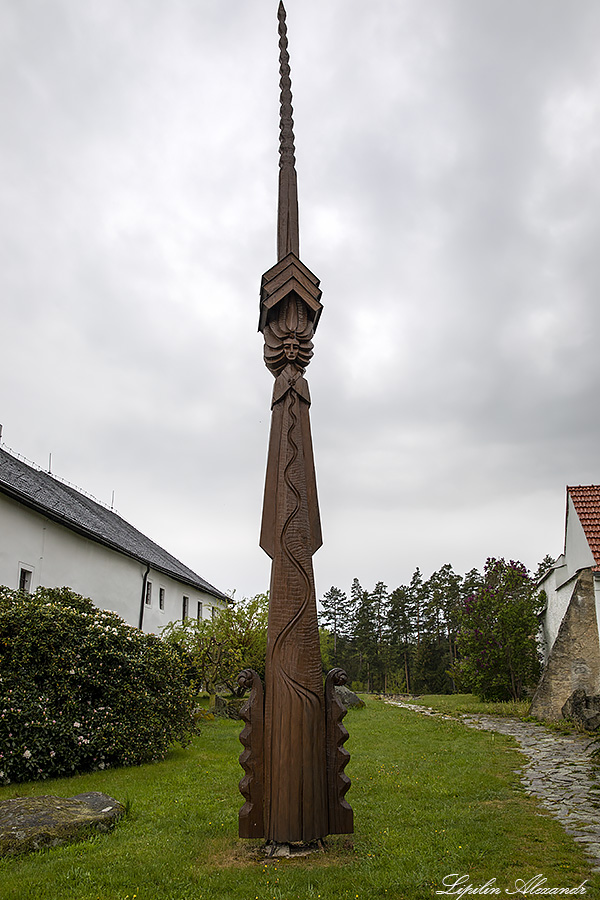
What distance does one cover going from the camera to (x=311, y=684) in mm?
4434

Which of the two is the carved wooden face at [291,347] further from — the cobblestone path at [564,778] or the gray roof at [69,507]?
the gray roof at [69,507]

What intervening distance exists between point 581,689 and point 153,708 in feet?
28.7

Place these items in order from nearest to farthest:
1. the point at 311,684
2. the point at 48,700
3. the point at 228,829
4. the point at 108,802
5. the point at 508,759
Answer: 1. the point at 311,684
2. the point at 228,829
3. the point at 108,802
4. the point at 48,700
5. the point at 508,759

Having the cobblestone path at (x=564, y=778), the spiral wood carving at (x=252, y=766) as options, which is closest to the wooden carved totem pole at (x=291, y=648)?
the spiral wood carving at (x=252, y=766)

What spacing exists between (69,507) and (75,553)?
8.75ft

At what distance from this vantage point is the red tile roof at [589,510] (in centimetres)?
1358

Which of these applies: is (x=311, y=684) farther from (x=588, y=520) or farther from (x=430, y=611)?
(x=430, y=611)

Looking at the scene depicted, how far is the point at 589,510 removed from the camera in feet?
47.4

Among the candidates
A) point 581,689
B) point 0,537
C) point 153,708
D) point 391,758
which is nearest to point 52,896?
point 153,708

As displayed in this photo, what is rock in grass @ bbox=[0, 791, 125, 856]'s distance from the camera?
462 cm

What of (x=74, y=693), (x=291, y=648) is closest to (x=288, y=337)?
(x=291, y=648)

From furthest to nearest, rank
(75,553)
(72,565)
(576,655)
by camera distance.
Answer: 1. (75,553)
2. (72,565)
3. (576,655)

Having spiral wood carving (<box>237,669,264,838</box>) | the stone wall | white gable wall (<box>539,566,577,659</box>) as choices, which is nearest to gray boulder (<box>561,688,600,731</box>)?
the stone wall

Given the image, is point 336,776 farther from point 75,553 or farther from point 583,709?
point 75,553
